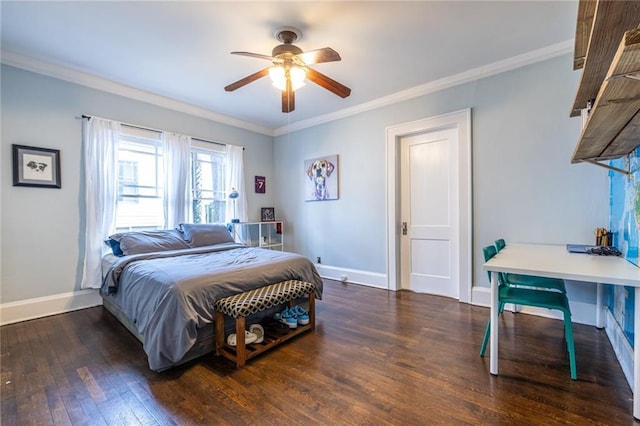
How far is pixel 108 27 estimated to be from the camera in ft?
7.78

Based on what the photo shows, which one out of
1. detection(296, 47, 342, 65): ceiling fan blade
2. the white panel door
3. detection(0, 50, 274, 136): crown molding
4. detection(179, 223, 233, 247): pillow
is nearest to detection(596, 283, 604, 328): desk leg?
the white panel door

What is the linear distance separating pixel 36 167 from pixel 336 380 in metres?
3.67

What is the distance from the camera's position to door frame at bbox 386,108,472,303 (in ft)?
10.6

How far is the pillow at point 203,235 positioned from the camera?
11.9 ft

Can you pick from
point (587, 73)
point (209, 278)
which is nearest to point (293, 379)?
point (209, 278)

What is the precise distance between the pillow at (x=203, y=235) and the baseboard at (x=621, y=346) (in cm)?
394

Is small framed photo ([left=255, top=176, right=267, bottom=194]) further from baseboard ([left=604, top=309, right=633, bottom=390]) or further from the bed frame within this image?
baseboard ([left=604, top=309, right=633, bottom=390])

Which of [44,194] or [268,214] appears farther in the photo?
[268,214]

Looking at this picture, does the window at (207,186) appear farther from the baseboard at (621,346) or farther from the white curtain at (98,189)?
the baseboard at (621,346)

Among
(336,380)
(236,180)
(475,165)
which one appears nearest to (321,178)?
(236,180)

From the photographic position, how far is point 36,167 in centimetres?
294

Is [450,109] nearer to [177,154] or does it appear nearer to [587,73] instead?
[587,73]

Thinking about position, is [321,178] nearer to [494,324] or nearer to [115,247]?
[115,247]

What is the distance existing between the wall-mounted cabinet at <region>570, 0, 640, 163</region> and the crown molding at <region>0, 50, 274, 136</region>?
14.1 feet
